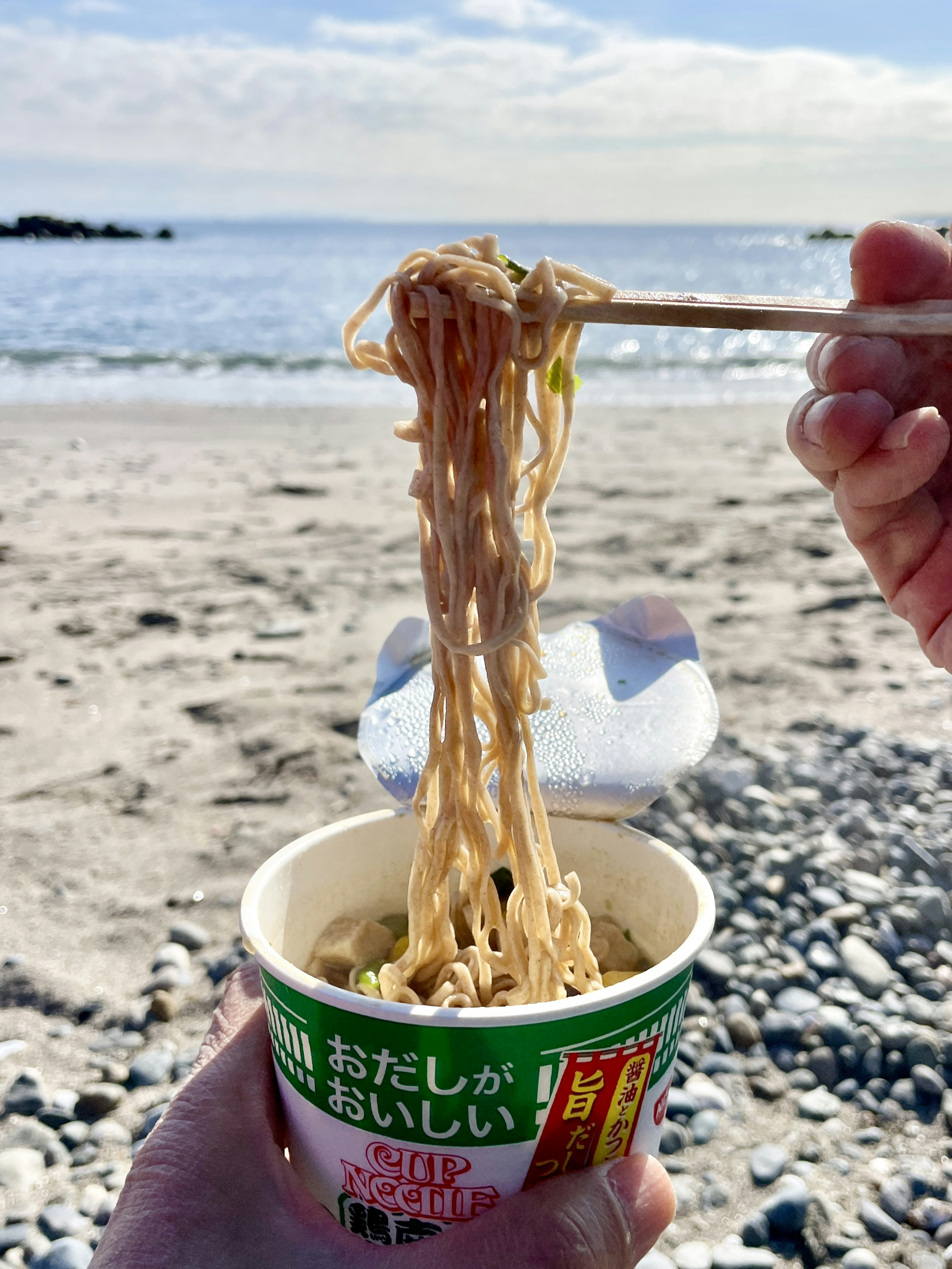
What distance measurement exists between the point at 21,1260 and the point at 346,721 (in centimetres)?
178

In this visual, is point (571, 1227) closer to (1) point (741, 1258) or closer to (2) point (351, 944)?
(2) point (351, 944)

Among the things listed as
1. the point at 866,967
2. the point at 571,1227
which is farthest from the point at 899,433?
the point at 866,967

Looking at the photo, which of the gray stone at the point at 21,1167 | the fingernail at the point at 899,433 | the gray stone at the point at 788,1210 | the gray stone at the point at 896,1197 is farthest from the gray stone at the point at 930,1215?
the gray stone at the point at 21,1167

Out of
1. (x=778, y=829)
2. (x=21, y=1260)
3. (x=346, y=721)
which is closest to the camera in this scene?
(x=21, y=1260)

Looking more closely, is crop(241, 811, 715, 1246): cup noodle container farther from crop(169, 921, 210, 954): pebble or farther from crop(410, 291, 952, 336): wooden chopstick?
crop(169, 921, 210, 954): pebble

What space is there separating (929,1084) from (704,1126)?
432 mm

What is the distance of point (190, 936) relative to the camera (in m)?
2.21

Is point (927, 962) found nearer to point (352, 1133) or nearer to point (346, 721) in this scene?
point (352, 1133)

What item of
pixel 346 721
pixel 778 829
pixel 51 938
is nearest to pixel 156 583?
pixel 346 721

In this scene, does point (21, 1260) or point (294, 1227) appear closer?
point (294, 1227)

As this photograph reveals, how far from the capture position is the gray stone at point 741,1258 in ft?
4.97

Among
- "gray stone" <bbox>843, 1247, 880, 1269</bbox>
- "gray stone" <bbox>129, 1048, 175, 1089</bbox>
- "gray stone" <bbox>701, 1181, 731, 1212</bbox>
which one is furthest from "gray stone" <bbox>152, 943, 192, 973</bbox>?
"gray stone" <bbox>843, 1247, 880, 1269</bbox>

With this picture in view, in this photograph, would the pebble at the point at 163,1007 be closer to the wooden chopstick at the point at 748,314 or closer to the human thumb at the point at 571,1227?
the human thumb at the point at 571,1227

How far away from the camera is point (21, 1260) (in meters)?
1.52
